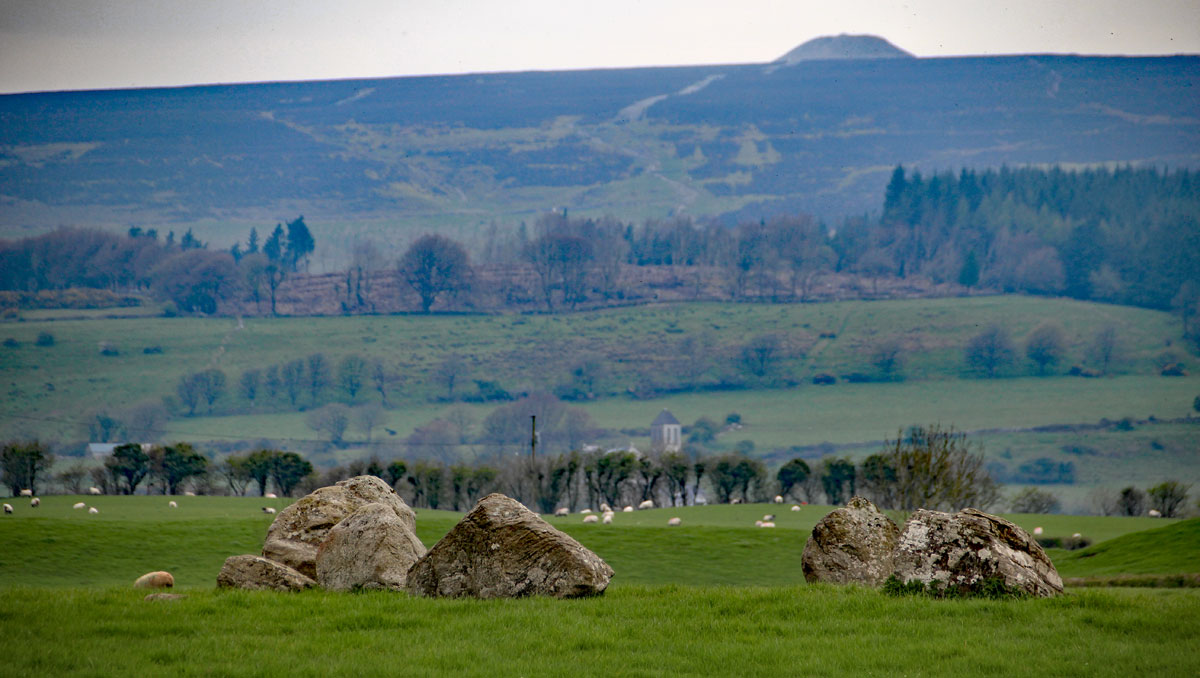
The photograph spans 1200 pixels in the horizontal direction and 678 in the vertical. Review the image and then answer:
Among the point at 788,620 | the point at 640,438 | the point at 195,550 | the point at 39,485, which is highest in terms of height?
the point at 788,620

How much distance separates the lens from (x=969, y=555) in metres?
16.1

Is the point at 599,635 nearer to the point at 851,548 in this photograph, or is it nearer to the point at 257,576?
the point at 257,576

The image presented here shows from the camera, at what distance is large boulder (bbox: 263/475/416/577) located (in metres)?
20.0

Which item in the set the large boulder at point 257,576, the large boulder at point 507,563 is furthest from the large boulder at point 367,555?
the large boulder at point 507,563

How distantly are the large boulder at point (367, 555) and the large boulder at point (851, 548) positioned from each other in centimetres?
660

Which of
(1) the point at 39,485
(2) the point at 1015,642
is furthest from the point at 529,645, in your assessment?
(1) the point at 39,485

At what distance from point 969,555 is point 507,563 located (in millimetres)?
6412

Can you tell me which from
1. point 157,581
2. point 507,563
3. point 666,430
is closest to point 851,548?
point 507,563

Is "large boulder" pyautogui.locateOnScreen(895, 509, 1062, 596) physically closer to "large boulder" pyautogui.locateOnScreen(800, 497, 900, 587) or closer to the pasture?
the pasture

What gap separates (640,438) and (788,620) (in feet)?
606

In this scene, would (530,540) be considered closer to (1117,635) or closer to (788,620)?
(788,620)

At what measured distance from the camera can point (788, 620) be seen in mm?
15430

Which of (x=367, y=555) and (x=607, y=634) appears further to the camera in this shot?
(x=367, y=555)

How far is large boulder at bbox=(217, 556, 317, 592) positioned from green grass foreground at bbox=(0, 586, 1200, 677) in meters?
0.78
